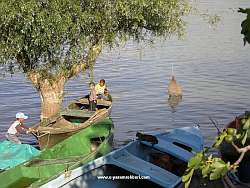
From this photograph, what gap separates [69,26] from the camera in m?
16.4

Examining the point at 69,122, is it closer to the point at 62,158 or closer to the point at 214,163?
the point at 62,158

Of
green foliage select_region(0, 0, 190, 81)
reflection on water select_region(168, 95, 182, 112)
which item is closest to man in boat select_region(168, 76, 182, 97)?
reflection on water select_region(168, 95, 182, 112)

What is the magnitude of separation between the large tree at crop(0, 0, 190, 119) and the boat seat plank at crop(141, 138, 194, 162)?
523 centimetres

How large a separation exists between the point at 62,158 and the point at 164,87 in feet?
63.8

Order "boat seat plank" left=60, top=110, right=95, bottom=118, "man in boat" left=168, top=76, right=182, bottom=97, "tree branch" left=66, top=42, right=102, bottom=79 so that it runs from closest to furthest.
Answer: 1. "tree branch" left=66, top=42, right=102, bottom=79
2. "boat seat plank" left=60, top=110, right=95, bottom=118
3. "man in boat" left=168, top=76, right=182, bottom=97

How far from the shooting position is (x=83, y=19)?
16.8 metres

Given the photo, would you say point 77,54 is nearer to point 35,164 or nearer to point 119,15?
point 119,15

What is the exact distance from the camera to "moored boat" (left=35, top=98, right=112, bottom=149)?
17.5m

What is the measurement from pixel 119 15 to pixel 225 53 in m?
29.0

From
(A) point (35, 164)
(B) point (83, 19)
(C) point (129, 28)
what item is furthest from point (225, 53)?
(A) point (35, 164)

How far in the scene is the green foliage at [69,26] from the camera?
1605 cm

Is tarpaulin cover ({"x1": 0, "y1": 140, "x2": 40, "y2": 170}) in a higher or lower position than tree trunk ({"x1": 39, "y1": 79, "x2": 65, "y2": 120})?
lower

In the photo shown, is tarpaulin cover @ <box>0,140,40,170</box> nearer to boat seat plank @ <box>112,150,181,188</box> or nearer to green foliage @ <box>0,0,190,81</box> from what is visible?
boat seat plank @ <box>112,150,181,188</box>

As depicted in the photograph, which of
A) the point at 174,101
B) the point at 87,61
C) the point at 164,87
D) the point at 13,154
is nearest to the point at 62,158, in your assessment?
the point at 13,154
